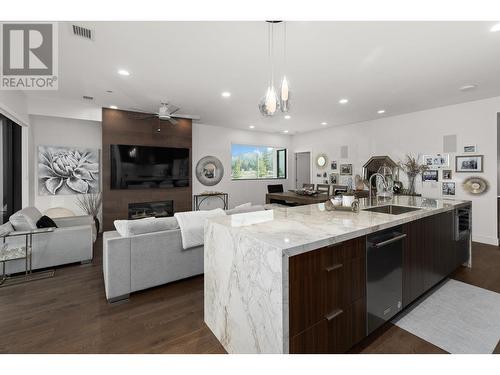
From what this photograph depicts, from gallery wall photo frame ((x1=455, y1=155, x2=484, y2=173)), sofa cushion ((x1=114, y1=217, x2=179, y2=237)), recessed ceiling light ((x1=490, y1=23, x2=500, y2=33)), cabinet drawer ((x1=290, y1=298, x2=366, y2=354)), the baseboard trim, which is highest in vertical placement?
recessed ceiling light ((x1=490, y1=23, x2=500, y2=33))

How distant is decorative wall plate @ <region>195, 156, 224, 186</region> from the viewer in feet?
21.1

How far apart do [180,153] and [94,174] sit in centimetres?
198

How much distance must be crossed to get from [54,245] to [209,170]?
13.1ft

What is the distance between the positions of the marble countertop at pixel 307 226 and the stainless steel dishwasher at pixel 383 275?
0.10m

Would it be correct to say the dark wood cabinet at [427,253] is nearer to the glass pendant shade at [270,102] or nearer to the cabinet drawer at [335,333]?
the cabinet drawer at [335,333]

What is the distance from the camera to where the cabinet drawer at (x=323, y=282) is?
1.24m

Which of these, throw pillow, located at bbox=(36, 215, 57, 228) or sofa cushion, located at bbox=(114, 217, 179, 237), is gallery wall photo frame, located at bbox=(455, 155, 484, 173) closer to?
sofa cushion, located at bbox=(114, 217, 179, 237)

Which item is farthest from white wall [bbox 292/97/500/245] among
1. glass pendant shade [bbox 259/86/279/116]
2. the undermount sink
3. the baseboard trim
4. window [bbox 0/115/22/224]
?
window [bbox 0/115/22/224]

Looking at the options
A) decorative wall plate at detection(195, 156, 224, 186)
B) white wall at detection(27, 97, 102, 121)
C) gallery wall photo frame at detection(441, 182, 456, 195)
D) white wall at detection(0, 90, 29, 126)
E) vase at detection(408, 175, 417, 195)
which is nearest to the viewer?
white wall at detection(0, 90, 29, 126)

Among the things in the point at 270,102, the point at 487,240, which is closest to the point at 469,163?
the point at 487,240

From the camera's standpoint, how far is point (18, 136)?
423cm
